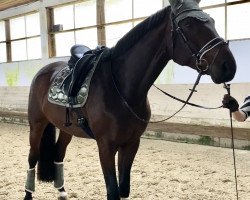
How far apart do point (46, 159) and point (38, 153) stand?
96mm

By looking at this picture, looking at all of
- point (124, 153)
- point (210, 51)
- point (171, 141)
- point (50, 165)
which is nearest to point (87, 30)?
point (171, 141)

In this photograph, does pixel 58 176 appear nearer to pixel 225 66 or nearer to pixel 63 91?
pixel 63 91

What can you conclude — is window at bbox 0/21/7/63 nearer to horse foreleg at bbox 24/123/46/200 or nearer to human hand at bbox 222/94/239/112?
horse foreleg at bbox 24/123/46/200

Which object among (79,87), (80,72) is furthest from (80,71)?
(79,87)

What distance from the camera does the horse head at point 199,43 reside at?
1588 mm

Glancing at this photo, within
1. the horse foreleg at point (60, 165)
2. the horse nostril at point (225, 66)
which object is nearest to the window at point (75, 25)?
the horse foreleg at point (60, 165)

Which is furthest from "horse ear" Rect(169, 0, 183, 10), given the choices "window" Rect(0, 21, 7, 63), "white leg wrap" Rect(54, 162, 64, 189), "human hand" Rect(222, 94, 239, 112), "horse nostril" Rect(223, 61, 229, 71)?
"window" Rect(0, 21, 7, 63)

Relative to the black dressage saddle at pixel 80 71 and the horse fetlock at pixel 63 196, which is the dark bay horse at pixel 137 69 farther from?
the horse fetlock at pixel 63 196

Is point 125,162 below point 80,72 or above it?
below

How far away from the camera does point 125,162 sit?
222 cm

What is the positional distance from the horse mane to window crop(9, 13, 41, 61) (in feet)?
21.8

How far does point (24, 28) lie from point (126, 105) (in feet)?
24.7

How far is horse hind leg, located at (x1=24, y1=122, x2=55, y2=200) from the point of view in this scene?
2881 millimetres

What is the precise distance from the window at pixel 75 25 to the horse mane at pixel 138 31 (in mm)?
4897
